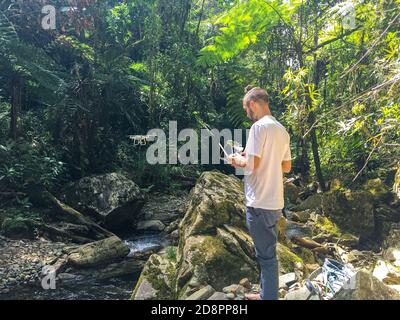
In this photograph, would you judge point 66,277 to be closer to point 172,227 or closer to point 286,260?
point 172,227

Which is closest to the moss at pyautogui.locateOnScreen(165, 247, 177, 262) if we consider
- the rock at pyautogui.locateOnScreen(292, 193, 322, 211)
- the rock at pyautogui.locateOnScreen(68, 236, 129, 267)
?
the rock at pyautogui.locateOnScreen(68, 236, 129, 267)

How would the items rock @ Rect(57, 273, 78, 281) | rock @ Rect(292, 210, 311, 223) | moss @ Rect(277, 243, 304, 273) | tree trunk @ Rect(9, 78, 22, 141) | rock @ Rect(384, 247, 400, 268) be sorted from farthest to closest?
tree trunk @ Rect(9, 78, 22, 141), rock @ Rect(292, 210, 311, 223), rock @ Rect(57, 273, 78, 281), rock @ Rect(384, 247, 400, 268), moss @ Rect(277, 243, 304, 273)

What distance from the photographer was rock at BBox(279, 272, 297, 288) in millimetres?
3340

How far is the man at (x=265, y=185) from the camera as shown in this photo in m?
2.56

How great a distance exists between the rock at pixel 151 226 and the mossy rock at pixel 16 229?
1.90 m

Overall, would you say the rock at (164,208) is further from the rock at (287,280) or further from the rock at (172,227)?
the rock at (287,280)

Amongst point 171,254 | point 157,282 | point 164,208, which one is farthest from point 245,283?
point 164,208

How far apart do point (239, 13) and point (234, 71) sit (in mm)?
3669

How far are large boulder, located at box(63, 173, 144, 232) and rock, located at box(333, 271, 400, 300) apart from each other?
5.03 meters

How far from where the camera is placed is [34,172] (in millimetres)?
6992

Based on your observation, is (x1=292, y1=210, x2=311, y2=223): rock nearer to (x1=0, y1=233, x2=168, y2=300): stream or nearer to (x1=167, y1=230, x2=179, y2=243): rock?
(x1=167, y1=230, x2=179, y2=243): rock

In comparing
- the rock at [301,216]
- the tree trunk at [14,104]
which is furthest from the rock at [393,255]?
the tree trunk at [14,104]
